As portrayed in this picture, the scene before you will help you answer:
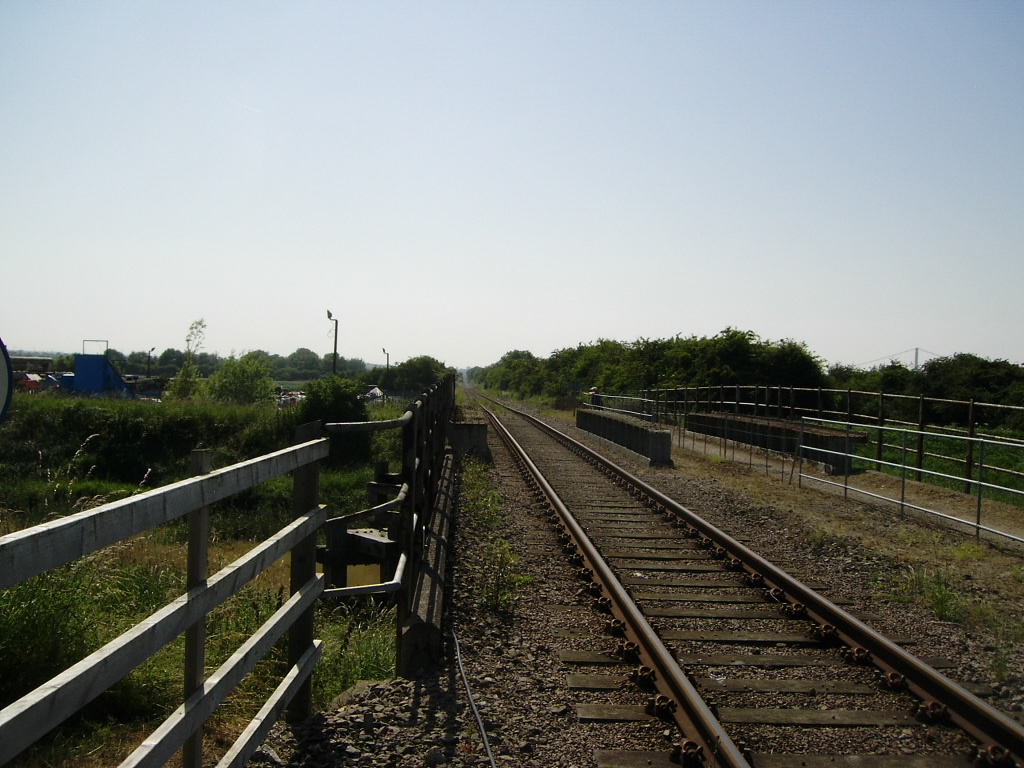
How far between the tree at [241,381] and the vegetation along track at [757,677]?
186ft

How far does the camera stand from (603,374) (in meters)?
56.4

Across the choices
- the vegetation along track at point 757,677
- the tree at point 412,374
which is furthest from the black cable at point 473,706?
the tree at point 412,374

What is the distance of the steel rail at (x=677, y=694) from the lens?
158 inches

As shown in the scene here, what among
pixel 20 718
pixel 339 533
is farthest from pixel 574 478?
pixel 20 718

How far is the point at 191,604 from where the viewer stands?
2.73 meters

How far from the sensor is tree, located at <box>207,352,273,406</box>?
62188 millimetres

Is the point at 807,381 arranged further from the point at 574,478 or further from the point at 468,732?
the point at 468,732

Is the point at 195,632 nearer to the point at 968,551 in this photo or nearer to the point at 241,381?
the point at 968,551

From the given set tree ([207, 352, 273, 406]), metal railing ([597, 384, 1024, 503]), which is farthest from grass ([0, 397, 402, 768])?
tree ([207, 352, 273, 406])

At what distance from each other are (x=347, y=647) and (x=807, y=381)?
1590 inches

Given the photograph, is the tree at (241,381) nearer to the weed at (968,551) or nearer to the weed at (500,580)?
the weed at (500,580)

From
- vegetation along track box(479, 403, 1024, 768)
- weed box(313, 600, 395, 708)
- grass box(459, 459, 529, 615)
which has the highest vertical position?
vegetation along track box(479, 403, 1024, 768)

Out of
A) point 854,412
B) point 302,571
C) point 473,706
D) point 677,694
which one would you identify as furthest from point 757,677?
point 854,412

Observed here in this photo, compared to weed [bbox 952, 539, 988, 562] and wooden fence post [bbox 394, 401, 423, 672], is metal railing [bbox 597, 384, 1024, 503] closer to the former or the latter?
weed [bbox 952, 539, 988, 562]
